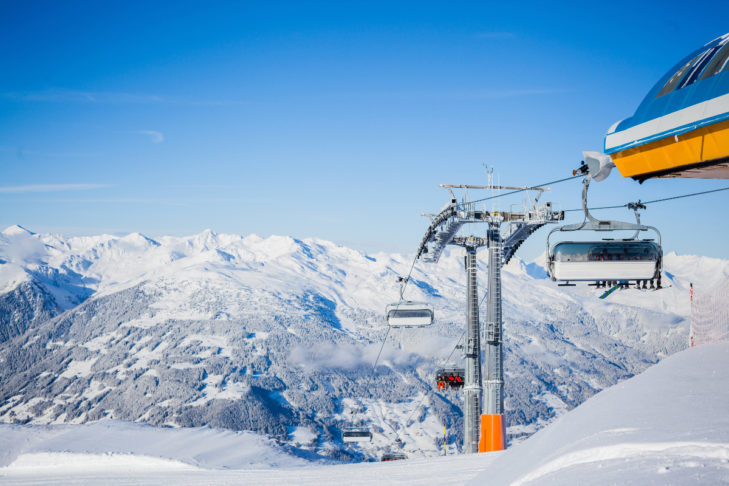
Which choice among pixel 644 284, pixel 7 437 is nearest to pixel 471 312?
pixel 644 284

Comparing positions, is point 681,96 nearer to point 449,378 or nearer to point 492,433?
point 492,433

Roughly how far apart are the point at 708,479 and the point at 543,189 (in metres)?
16.3

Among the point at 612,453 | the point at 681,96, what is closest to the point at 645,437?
the point at 612,453

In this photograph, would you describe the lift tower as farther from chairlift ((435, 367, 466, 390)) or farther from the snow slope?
the snow slope

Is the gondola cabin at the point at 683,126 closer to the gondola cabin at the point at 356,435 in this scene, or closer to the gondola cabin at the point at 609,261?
the gondola cabin at the point at 609,261

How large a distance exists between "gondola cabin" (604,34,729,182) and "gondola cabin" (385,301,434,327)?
14.0 meters

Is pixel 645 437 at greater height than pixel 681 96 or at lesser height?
lesser

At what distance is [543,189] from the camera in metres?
21.7

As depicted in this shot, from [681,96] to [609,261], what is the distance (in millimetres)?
3582

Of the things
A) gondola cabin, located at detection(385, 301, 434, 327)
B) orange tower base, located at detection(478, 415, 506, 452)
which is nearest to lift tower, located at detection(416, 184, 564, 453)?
orange tower base, located at detection(478, 415, 506, 452)

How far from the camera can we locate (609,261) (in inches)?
410

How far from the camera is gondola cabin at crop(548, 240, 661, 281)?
1040cm

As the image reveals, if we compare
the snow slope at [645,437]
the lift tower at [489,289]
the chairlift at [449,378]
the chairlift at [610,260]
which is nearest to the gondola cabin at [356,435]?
the chairlift at [449,378]

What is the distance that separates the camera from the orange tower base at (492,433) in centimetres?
1978
